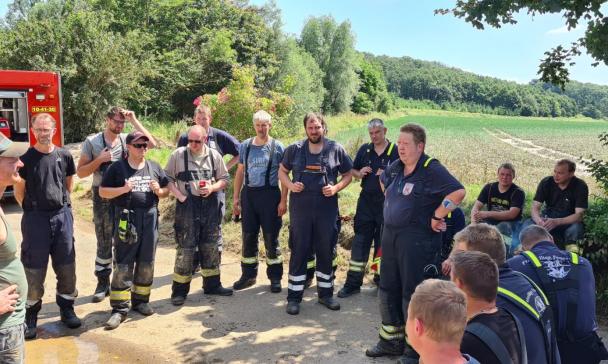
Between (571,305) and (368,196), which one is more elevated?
(368,196)

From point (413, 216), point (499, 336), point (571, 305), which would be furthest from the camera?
point (413, 216)

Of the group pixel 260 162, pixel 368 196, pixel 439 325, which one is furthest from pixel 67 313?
pixel 439 325

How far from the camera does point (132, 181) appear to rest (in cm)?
487

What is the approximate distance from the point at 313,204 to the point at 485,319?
3.20m

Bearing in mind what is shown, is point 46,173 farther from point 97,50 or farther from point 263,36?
point 263,36

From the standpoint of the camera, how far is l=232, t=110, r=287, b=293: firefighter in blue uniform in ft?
19.3

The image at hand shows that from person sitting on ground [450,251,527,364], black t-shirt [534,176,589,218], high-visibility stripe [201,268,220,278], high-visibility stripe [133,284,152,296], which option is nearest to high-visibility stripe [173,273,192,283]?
high-visibility stripe [201,268,220,278]

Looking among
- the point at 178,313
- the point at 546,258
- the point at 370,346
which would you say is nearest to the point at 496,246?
the point at 546,258

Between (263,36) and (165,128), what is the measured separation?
48.8ft

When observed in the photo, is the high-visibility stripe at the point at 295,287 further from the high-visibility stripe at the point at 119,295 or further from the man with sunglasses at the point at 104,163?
the man with sunglasses at the point at 104,163

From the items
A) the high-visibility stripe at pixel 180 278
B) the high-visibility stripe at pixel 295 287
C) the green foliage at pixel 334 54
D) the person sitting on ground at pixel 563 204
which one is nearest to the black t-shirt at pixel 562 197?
the person sitting on ground at pixel 563 204

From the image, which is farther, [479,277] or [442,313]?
[479,277]

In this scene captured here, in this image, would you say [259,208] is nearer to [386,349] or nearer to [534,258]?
[386,349]

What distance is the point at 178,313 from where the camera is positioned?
535 cm
